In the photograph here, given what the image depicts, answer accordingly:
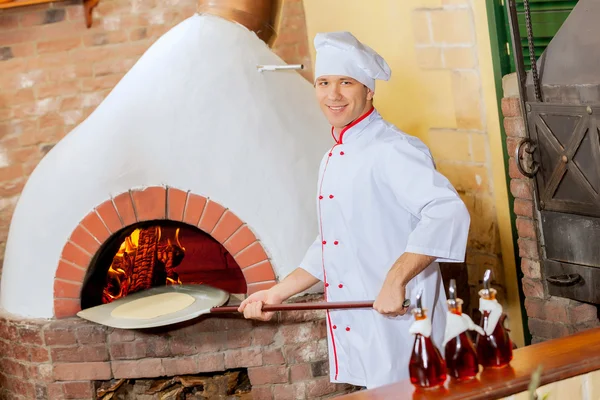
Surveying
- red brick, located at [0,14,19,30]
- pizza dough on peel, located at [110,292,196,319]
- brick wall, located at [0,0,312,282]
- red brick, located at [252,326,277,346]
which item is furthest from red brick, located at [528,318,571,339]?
red brick, located at [0,14,19,30]

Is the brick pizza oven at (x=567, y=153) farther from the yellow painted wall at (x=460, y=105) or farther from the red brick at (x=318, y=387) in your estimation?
the red brick at (x=318, y=387)

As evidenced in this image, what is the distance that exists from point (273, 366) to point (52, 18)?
2.46 meters

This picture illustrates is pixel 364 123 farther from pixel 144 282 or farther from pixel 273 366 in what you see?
pixel 144 282

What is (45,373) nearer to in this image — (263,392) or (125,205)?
(125,205)

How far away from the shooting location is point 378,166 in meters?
2.91

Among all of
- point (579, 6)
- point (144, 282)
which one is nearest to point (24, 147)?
point (144, 282)

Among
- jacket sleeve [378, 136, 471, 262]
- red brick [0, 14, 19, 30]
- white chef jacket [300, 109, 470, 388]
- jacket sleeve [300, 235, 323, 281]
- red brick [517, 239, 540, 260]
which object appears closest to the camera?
jacket sleeve [378, 136, 471, 262]

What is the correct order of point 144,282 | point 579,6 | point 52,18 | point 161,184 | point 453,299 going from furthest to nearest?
1. point 52,18
2. point 144,282
3. point 161,184
4. point 579,6
5. point 453,299

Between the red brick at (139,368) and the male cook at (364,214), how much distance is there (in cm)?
124

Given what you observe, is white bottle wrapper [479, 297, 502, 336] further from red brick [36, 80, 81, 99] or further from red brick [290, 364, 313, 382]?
red brick [36, 80, 81, 99]

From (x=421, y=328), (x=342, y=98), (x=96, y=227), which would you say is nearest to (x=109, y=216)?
(x=96, y=227)

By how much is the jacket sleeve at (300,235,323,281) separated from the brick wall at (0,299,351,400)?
3.14 ft

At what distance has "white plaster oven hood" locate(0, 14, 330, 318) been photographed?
4078 mm

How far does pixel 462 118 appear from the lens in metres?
4.33
